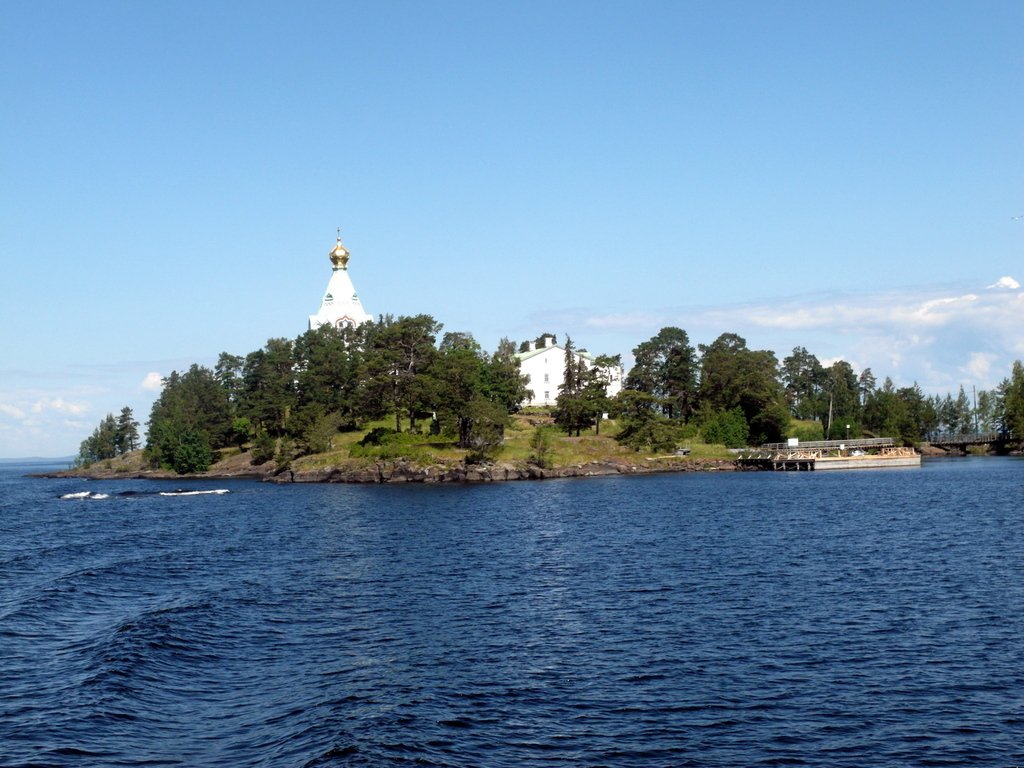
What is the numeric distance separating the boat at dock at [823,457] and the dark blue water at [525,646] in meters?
67.3

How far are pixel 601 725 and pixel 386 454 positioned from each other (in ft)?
302

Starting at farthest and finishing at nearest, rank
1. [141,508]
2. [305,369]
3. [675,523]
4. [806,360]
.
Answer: [806,360]
[305,369]
[141,508]
[675,523]

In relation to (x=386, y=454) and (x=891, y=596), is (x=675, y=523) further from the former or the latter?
(x=386, y=454)

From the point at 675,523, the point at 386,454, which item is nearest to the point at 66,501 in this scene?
the point at 386,454

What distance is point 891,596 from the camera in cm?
3494

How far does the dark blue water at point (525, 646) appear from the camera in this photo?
20750 millimetres

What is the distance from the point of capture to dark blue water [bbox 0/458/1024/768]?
→ 20.8 m

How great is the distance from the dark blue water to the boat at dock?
67322mm

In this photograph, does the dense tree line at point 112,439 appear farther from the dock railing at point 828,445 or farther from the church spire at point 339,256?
the dock railing at point 828,445

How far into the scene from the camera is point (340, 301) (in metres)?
160

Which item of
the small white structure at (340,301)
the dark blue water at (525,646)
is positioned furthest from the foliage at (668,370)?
the dark blue water at (525,646)

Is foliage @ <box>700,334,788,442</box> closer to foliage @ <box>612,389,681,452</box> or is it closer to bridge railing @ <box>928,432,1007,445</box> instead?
foliage @ <box>612,389,681,452</box>

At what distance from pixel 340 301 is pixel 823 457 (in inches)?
3331

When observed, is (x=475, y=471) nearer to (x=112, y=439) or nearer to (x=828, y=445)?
(x=828, y=445)
